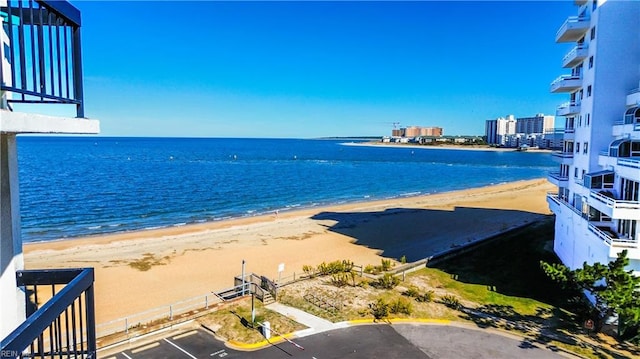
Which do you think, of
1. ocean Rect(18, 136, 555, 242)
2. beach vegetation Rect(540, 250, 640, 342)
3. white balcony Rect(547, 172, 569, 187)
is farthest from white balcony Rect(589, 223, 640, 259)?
ocean Rect(18, 136, 555, 242)

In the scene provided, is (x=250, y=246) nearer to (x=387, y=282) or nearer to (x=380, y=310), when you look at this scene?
(x=387, y=282)

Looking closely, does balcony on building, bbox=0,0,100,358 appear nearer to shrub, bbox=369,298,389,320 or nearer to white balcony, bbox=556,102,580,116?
shrub, bbox=369,298,389,320

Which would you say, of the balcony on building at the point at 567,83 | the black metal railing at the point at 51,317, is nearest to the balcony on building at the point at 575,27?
the balcony on building at the point at 567,83

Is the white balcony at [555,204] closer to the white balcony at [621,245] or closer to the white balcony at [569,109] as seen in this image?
the white balcony at [569,109]

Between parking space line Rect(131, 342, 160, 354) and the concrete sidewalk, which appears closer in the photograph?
parking space line Rect(131, 342, 160, 354)

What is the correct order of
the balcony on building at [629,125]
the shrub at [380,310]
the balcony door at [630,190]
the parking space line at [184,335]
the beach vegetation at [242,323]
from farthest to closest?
the balcony on building at [629,125]
the shrub at [380,310]
the balcony door at [630,190]
the beach vegetation at [242,323]
the parking space line at [184,335]

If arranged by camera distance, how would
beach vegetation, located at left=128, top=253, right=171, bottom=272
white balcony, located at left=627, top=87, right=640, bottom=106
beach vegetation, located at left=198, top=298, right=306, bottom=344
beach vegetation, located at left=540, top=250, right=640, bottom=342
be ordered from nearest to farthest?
1. beach vegetation, located at left=540, top=250, right=640, bottom=342
2. beach vegetation, located at left=198, top=298, right=306, bottom=344
3. white balcony, located at left=627, top=87, right=640, bottom=106
4. beach vegetation, located at left=128, top=253, right=171, bottom=272
